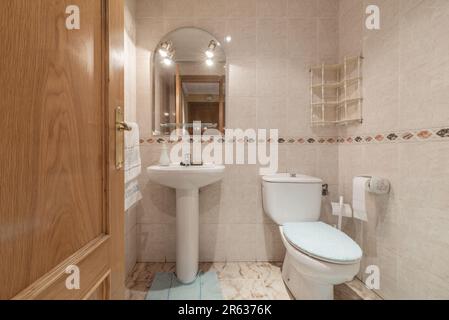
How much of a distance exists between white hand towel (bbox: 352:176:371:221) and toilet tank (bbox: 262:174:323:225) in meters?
0.22

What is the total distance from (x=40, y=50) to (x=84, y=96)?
5.0 inches

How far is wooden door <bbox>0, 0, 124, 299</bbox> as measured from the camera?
312 mm

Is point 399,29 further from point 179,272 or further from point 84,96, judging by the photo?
point 179,272

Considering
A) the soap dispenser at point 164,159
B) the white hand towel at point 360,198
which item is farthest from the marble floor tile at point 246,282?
the soap dispenser at point 164,159

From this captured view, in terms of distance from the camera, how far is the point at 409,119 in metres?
1.15

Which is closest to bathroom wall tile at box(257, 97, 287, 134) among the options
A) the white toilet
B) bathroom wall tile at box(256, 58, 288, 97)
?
bathroom wall tile at box(256, 58, 288, 97)

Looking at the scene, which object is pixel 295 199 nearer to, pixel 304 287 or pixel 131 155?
pixel 304 287

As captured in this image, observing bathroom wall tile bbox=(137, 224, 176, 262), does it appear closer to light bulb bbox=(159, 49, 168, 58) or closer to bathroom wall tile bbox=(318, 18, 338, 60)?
light bulb bbox=(159, 49, 168, 58)

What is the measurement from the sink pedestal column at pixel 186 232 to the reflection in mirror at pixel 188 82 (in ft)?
1.85

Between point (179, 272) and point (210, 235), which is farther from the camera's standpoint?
point (210, 235)

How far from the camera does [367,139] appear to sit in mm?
1445

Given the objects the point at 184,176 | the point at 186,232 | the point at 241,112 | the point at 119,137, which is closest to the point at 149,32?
the point at 241,112

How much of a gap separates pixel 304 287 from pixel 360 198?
652 mm
